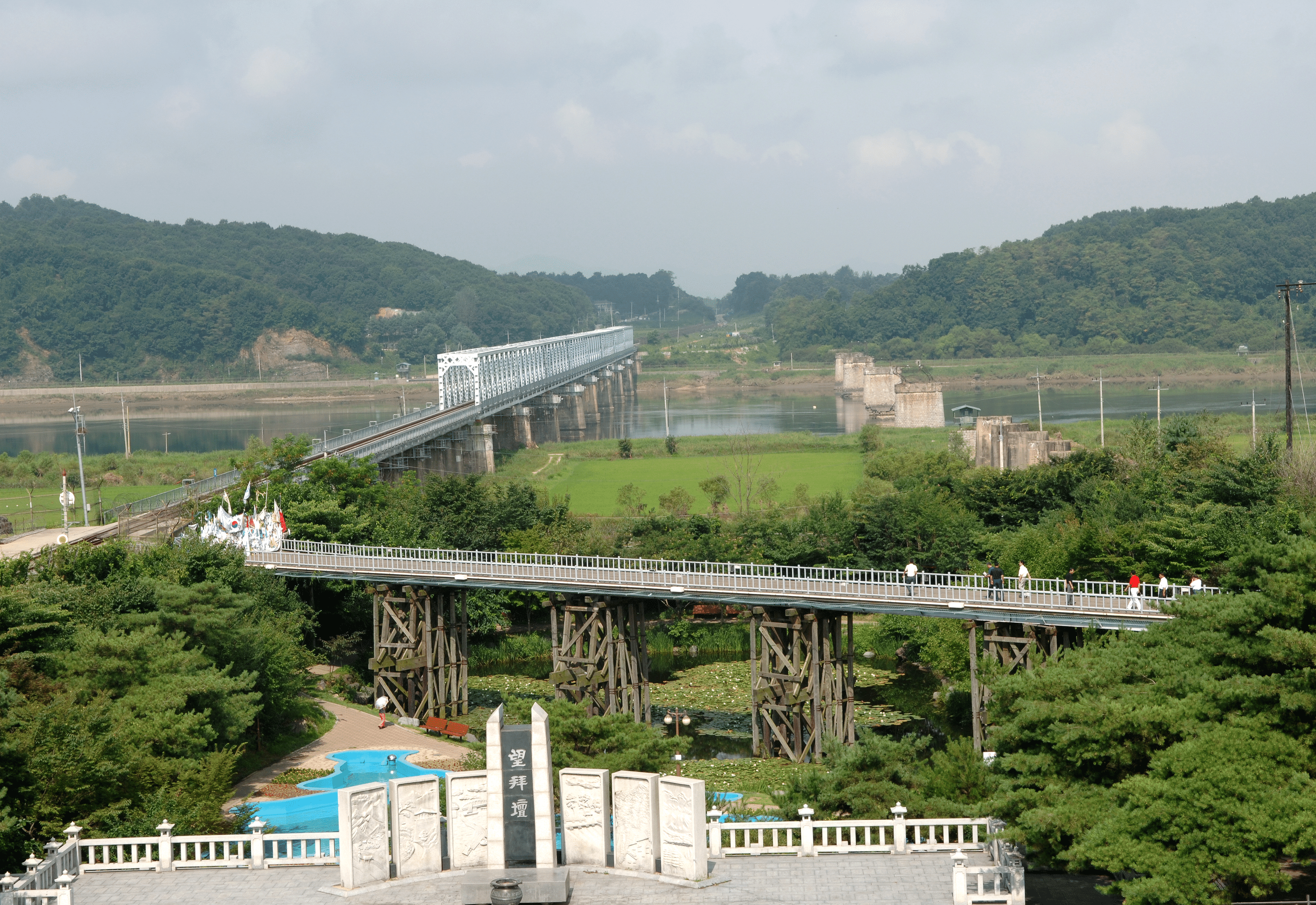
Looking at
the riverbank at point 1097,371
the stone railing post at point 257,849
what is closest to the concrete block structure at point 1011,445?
the stone railing post at point 257,849

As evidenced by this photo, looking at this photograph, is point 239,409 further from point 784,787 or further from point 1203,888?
point 1203,888

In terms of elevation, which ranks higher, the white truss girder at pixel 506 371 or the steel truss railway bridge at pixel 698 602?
the white truss girder at pixel 506 371

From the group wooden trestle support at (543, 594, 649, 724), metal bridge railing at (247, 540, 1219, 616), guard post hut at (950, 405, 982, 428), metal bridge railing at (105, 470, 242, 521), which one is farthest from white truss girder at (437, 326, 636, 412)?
wooden trestle support at (543, 594, 649, 724)

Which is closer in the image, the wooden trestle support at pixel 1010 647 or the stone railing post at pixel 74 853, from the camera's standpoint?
the stone railing post at pixel 74 853

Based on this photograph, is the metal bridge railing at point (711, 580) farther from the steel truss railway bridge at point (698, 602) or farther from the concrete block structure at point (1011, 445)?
the concrete block structure at point (1011, 445)

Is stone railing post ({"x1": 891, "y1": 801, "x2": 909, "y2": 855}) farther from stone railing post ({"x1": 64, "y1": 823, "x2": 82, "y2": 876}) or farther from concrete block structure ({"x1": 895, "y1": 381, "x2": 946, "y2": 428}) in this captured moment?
concrete block structure ({"x1": 895, "y1": 381, "x2": 946, "y2": 428})

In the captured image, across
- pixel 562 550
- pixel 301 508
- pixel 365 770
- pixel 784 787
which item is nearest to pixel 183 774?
pixel 365 770
